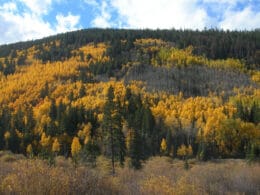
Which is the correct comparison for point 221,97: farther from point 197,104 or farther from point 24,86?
point 24,86

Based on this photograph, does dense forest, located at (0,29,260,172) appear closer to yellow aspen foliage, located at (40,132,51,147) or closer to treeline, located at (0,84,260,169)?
yellow aspen foliage, located at (40,132,51,147)

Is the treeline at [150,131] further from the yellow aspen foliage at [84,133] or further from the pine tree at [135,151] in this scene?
the pine tree at [135,151]

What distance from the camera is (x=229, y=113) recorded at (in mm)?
127562

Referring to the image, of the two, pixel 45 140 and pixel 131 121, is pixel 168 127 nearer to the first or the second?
pixel 131 121

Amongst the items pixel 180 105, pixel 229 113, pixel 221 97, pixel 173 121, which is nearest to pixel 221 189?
pixel 173 121

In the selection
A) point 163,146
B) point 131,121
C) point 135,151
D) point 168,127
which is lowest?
point 163,146

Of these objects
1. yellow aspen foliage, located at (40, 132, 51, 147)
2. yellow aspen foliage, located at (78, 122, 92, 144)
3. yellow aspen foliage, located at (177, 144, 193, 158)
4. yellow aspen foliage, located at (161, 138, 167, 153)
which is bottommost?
yellow aspen foliage, located at (177, 144, 193, 158)

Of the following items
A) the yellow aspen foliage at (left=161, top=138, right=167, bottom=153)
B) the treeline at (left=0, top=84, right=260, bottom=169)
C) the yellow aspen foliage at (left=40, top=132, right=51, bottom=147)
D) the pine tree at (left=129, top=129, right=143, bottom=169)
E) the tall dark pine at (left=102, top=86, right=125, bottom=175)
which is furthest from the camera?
the yellow aspen foliage at (left=161, top=138, right=167, bottom=153)

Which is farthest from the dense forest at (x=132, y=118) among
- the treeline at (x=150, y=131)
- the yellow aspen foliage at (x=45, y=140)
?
the treeline at (x=150, y=131)

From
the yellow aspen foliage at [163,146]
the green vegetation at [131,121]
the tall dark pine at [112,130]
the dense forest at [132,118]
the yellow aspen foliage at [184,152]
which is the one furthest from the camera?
the yellow aspen foliage at [163,146]

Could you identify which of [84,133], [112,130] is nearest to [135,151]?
[112,130]

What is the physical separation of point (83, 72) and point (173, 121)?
85899 millimetres

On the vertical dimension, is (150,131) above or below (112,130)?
below

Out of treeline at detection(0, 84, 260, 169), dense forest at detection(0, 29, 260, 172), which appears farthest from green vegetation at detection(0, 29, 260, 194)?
treeline at detection(0, 84, 260, 169)
